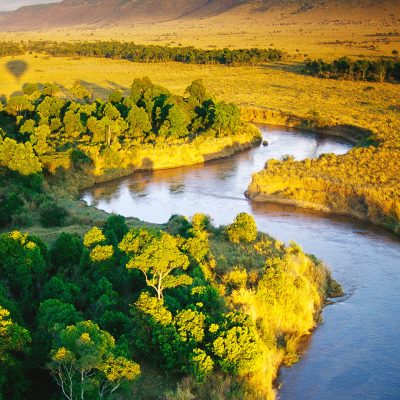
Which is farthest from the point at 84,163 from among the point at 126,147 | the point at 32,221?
the point at 32,221

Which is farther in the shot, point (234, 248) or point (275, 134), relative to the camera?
point (275, 134)

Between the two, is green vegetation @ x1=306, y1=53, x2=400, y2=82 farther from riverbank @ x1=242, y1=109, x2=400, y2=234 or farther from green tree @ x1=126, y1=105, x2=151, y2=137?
green tree @ x1=126, y1=105, x2=151, y2=137

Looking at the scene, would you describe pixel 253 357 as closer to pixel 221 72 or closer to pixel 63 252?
pixel 63 252

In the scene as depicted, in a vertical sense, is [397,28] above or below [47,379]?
above

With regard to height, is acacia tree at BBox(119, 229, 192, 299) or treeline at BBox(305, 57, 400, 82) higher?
treeline at BBox(305, 57, 400, 82)

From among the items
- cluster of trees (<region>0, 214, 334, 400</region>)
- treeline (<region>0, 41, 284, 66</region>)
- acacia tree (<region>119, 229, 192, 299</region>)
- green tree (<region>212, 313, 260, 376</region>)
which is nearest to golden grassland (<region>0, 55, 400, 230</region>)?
treeline (<region>0, 41, 284, 66</region>)

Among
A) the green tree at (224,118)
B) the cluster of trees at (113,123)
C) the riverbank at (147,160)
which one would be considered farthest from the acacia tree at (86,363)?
the green tree at (224,118)
